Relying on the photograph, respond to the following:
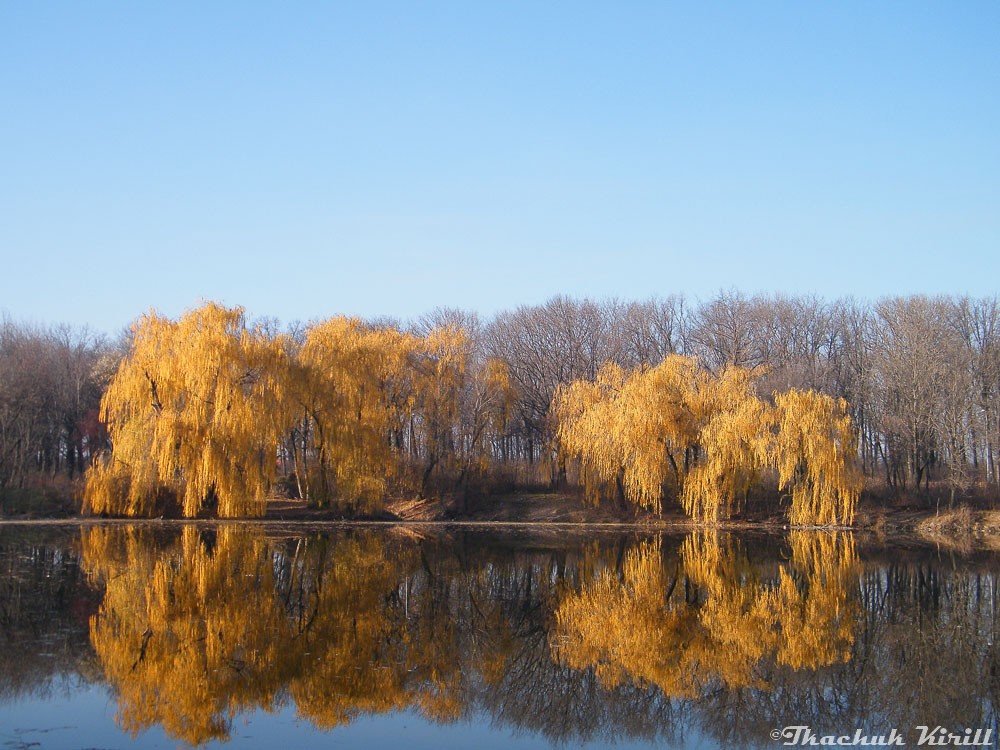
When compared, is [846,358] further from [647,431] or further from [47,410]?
[47,410]

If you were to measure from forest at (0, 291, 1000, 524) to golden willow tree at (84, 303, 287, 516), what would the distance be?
0.22ft

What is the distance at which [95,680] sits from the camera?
9.90 m

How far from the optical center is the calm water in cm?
879

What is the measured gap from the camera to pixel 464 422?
36.8m

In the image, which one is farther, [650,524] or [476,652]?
[650,524]

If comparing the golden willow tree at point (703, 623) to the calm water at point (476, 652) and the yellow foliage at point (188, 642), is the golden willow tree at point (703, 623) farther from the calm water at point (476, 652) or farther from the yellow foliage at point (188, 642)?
the yellow foliage at point (188, 642)

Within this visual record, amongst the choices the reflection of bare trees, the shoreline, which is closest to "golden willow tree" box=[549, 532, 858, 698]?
the reflection of bare trees

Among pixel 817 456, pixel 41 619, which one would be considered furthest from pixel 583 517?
pixel 41 619

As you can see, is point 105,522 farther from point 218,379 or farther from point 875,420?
point 875,420

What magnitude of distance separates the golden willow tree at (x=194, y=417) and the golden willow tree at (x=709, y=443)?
476 inches

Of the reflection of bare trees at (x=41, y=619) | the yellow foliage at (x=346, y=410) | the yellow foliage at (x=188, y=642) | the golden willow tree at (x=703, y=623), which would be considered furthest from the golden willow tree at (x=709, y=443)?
the reflection of bare trees at (x=41, y=619)

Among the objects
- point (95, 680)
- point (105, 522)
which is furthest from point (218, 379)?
point (95, 680)

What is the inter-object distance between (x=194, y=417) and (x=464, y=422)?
37.6ft

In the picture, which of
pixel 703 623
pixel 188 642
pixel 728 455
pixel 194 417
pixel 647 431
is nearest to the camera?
pixel 188 642
